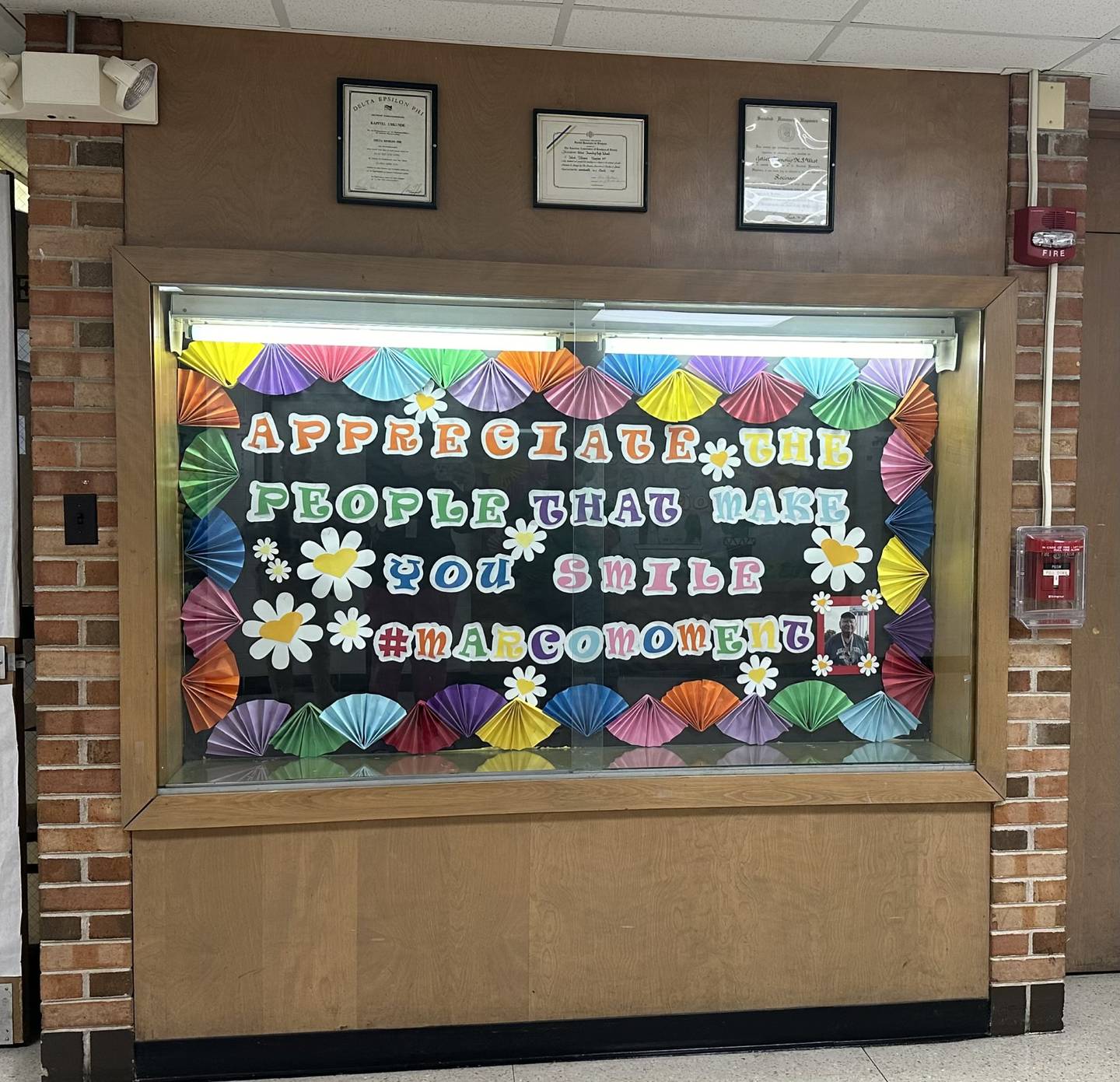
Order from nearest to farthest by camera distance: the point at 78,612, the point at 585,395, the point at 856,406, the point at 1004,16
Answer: the point at 1004,16
the point at 78,612
the point at 585,395
the point at 856,406

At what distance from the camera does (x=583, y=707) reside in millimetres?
2691

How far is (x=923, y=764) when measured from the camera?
2.71 metres

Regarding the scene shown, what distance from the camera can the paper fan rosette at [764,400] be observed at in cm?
272

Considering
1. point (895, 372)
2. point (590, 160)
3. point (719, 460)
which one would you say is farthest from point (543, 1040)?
point (590, 160)

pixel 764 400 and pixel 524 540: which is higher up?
pixel 764 400

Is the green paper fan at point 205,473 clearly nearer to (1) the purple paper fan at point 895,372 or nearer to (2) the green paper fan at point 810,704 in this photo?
(2) the green paper fan at point 810,704

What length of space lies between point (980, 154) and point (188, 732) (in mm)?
2777

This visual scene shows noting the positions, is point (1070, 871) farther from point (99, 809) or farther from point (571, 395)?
point (99, 809)

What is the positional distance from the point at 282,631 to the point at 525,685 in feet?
2.29

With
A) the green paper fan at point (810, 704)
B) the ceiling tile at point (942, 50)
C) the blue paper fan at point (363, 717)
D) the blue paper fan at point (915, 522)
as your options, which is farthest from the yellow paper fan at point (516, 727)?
the ceiling tile at point (942, 50)

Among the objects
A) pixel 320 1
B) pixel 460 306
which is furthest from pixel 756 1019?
pixel 320 1

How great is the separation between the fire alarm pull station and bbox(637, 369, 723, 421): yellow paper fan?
980 mm

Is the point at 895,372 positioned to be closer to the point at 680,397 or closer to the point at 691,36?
the point at 680,397

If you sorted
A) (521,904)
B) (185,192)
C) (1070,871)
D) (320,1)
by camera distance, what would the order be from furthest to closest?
(1070,871) → (521,904) → (185,192) → (320,1)
